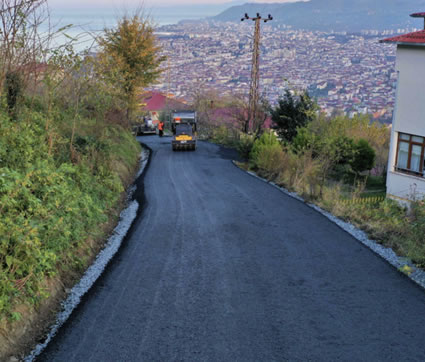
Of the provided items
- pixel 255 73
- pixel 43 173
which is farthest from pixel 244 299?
pixel 255 73

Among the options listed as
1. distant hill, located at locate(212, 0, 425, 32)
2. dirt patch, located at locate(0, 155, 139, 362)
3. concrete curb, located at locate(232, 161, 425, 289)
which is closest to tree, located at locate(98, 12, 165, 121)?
concrete curb, located at locate(232, 161, 425, 289)

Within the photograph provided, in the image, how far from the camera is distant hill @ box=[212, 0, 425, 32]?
150 metres

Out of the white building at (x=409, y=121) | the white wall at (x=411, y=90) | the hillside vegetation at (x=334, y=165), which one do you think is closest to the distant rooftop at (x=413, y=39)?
the white building at (x=409, y=121)

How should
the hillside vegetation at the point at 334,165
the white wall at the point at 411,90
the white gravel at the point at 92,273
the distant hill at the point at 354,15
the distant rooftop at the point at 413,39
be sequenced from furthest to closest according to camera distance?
the distant hill at the point at 354,15
the white wall at the point at 411,90
the distant rooftop at the point at 413,39
the hillside vegetation at the point at 334,165
the white gravel at the point at 92,273

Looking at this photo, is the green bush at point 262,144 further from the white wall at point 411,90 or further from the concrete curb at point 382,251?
the concrete curb at point 382,251

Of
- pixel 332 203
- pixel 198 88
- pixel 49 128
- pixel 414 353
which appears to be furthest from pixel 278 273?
pixel 198 88

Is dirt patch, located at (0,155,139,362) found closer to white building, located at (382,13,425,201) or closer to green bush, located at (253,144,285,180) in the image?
green bush, located at (253,144,285,180)

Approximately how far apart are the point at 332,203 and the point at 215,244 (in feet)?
18.2

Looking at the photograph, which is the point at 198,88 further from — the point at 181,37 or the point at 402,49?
the point at 181,37

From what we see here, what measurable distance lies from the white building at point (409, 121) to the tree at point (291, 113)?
11.2 metres

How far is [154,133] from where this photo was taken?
5325 centimetres

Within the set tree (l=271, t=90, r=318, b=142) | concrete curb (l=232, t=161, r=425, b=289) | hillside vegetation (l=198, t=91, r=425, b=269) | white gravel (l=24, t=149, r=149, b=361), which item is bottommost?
white gravel (l=24, t=149, r=149, b=361)

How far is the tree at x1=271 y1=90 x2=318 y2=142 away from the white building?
11224 millimetres

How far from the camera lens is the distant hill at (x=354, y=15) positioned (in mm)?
150500
